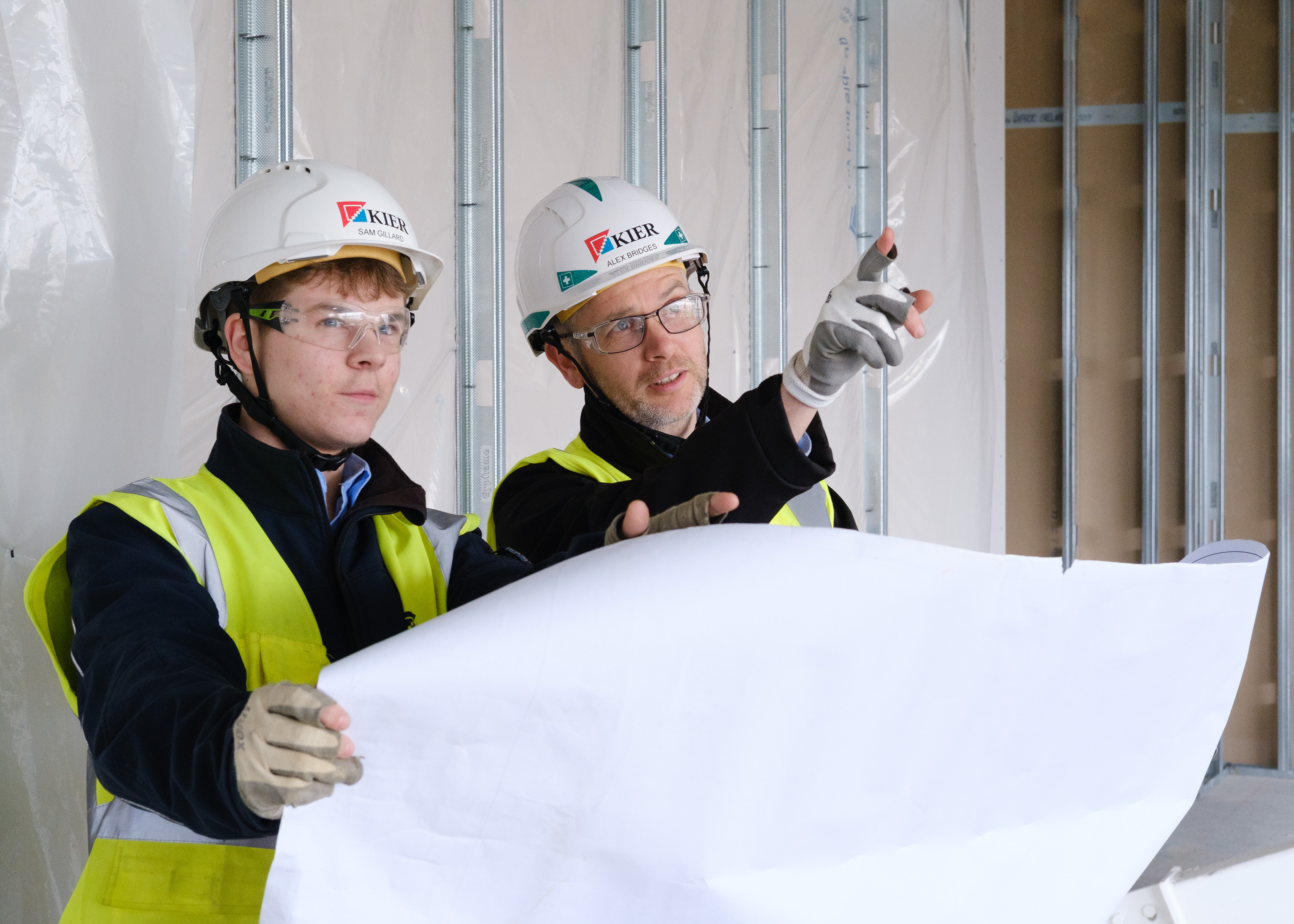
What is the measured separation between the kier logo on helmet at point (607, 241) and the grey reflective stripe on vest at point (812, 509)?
0.50 metres

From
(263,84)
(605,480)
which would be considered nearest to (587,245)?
(605,480)

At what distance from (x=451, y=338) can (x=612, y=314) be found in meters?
0.75

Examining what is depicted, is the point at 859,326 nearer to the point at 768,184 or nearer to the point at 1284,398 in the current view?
the point at 768,184

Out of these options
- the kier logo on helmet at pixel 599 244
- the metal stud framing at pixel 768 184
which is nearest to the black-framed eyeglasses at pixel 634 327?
the kier logo on helmet at pixel 599 244

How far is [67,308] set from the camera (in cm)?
132

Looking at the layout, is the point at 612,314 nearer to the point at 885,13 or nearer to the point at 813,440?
the point at 813,440

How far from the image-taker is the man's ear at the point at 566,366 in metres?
1.98

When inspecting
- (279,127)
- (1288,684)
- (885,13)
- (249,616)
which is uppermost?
(885,13)

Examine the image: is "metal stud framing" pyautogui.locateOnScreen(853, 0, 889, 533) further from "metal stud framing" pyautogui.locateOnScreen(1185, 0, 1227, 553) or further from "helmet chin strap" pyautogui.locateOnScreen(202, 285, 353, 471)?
"helmet chin strap" pyautogui.locateOnScreen(202, 285, 353, 471)

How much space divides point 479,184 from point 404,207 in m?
0.17

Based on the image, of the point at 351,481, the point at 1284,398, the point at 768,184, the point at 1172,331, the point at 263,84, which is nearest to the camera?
the point at 351,481

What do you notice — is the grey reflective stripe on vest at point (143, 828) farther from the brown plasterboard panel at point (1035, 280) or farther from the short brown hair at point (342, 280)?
the brown plasterboard panel at point (1035, 280)

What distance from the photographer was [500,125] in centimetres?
247

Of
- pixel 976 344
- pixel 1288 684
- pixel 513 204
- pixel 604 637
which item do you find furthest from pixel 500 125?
pixel 1288 684
